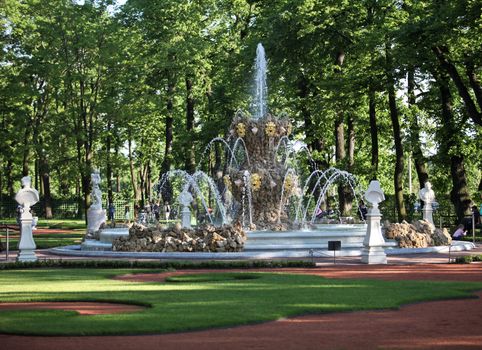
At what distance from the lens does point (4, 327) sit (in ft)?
42.4

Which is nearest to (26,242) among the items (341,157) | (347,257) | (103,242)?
(103,242)

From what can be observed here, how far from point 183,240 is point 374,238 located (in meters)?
7.17

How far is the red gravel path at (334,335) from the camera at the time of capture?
453 inches

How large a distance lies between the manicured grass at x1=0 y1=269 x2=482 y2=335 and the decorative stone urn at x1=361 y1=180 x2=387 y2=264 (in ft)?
15.9

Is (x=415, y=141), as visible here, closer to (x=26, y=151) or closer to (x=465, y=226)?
(x=465, y=226)

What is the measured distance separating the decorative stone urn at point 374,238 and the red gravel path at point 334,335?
10.2 m

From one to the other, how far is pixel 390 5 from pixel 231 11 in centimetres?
1520

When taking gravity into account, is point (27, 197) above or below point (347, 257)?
above

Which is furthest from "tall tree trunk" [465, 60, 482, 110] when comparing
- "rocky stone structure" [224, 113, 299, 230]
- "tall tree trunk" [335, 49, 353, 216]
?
"rocky stone structure" [224, 113, 299, 230]

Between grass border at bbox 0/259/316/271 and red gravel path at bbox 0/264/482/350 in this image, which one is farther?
grass border at bbox 0/259/316/271

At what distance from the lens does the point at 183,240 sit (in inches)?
1168

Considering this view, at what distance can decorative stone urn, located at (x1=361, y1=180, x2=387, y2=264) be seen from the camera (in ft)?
84.3

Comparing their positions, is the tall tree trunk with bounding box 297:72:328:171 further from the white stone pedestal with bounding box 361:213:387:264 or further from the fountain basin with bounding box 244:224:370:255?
the white stone pedestal with bounding box 361:213:387:264

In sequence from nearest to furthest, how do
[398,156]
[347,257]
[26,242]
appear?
[26,242]
[347,257]
[398,156]
